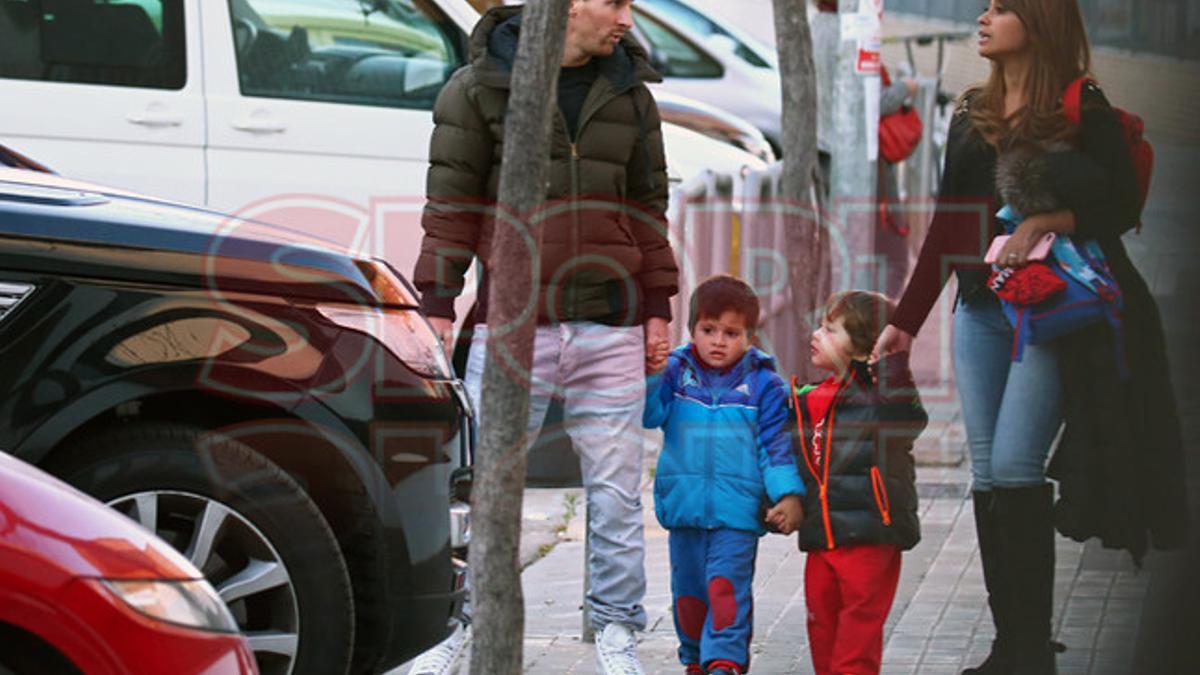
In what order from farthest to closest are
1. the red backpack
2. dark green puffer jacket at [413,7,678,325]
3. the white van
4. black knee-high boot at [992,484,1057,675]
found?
the white van, dark green puffer jacket at [413,7,678,325], black knee-high boot at [992,484,1057,675], the red backpack

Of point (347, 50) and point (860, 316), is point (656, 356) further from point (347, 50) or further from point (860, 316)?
point (347, 50)

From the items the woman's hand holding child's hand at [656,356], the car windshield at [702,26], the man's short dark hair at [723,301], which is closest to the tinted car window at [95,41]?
the woman's hand holding child's hand at [656,356]

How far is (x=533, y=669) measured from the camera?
20.6 feet

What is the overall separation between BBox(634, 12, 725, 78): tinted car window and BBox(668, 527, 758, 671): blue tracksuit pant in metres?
12.2

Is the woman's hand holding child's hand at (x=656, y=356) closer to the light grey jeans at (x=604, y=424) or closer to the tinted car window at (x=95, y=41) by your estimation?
the light grey jeans at (x=604, y=424)

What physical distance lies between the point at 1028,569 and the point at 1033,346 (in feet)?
1.85

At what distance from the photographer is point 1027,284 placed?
5.48 metres

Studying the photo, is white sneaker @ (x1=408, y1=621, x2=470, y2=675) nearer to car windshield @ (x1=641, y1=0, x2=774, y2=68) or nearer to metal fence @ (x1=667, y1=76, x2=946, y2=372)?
metal fence @ (x1=667, y1=76, x2=946, y2=372)

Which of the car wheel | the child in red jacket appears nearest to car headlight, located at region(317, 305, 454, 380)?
the car wheel

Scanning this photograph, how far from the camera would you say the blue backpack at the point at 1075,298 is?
17.7ft

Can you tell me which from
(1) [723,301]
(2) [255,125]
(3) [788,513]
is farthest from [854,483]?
(2) [255,125]

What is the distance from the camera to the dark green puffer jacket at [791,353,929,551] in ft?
18.4

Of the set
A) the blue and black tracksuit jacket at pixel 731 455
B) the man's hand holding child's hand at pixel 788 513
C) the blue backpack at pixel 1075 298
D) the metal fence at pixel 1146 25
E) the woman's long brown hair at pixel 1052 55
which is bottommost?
the man's hand holding child's hand at pixel 788 513

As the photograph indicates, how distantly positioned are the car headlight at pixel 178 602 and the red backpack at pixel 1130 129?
211 cm
